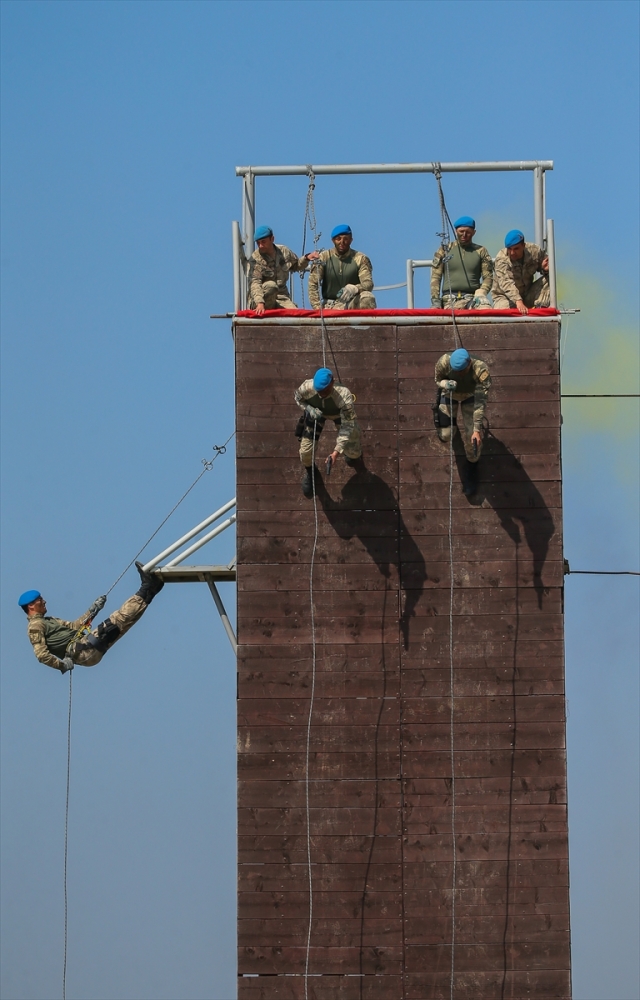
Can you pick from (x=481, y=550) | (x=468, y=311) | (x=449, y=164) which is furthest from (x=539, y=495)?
(x=449, y=164)

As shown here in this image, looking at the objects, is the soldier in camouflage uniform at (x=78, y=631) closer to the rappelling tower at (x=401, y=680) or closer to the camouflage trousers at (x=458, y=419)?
the rappelling tower at (x=401, y=680)

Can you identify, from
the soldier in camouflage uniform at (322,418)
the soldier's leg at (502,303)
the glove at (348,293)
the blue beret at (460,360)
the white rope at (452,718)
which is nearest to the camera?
the white rope at (452,718)

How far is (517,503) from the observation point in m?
25.8

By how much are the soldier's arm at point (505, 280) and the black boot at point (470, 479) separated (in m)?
2.64

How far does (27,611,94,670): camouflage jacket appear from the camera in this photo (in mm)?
28625

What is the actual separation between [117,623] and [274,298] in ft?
18.6

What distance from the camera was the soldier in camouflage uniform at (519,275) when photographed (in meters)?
26.8

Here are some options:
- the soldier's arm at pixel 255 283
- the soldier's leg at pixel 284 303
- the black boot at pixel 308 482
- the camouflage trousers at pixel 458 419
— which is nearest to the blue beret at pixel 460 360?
the camouflage trousers at pixel 458 419

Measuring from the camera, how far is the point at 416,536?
84.3ft

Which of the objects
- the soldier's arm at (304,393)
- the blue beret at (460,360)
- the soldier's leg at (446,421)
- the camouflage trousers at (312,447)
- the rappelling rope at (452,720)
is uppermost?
the blue beret at (460,360)

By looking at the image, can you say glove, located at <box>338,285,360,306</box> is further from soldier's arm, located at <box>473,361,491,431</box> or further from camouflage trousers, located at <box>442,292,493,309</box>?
soldier's arm, located at <box>473,361,491,431</box>

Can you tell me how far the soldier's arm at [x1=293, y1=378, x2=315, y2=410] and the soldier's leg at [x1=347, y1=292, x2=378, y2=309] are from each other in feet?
6.62

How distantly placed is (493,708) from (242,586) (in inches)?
148

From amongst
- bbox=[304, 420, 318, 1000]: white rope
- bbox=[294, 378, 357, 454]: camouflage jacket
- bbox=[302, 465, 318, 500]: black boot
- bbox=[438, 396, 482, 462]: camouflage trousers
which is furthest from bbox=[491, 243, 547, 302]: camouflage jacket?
bbox=[302, 465, 318, 500]: black boot
